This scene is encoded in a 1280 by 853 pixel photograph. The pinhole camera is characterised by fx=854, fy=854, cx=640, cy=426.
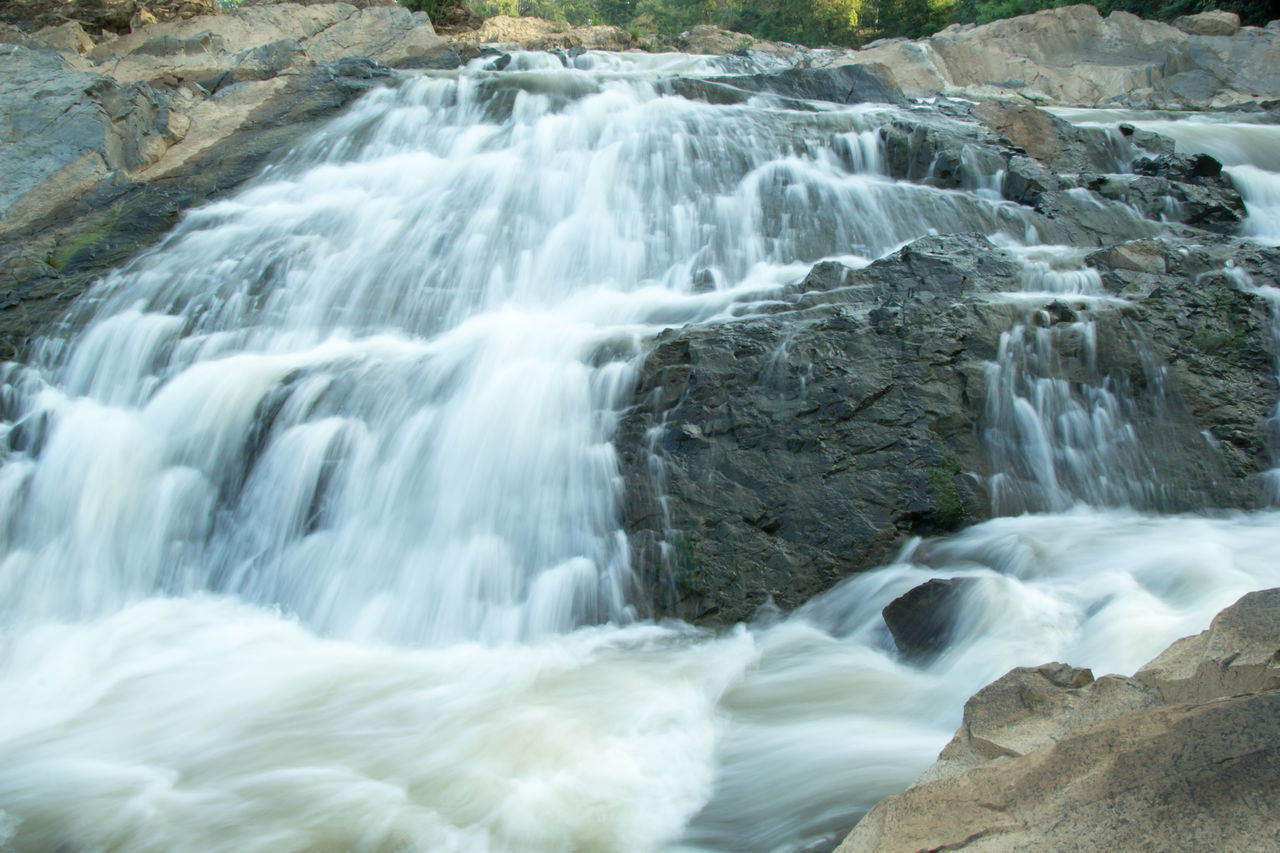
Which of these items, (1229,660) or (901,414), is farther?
(901,414)

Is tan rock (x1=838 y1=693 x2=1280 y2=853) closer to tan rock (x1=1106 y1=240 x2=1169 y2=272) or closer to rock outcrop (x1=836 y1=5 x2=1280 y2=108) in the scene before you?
tan rock (x1=1106 y1=240 x2=1169 y2=272)

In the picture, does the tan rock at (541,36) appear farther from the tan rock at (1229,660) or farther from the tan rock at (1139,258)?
the tan rock at (1229,660)

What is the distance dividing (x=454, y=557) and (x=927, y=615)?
2.70 m

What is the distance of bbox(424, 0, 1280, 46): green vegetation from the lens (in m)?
24.8

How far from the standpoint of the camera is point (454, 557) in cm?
512

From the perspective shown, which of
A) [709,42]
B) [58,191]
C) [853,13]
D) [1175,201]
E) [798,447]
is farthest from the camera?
[853,13]

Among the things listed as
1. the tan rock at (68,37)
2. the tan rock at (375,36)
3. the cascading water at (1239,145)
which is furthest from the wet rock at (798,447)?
the tan rock at (68,37)

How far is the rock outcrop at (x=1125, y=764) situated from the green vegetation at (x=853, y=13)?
856 inches

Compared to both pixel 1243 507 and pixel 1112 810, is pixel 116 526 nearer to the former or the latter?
pixel 1112 810

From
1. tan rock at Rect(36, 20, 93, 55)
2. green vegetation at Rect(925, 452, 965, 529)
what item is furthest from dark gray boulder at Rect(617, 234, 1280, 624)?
tan rock at Rect(36, 20, 93, 55)

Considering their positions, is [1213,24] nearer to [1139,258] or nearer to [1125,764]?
[1139,258]

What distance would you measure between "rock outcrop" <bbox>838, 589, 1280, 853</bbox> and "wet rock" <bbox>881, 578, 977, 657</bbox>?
4.96ft

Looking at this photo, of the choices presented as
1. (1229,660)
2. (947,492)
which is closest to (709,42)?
(947,492)

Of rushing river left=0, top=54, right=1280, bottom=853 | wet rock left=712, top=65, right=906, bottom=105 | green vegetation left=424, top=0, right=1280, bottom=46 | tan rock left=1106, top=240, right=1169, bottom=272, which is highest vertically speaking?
green vegetation left=424, top=0, right=1280, bottom=46
